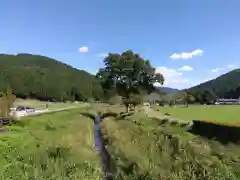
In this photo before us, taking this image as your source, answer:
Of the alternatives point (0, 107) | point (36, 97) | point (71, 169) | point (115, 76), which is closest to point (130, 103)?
point (115, 76)

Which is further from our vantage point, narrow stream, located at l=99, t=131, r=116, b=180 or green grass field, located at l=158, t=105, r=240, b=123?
green grass field, located at l=158, t=105, r=240, b=123

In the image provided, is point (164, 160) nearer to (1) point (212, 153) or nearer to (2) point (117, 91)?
(1) point (212, 153)

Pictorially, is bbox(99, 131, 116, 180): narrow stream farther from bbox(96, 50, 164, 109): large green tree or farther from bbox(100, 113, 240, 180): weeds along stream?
bbox(96, 50, 164, 109): large green tree

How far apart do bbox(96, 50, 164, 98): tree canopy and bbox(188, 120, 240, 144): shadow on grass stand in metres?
63.5

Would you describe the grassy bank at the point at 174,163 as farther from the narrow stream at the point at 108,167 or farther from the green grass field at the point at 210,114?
the green grass field at the point at 210,114

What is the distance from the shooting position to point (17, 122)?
4781cm

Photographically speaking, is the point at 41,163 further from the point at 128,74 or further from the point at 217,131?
the point at 128,74

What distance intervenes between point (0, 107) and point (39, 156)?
35581 mm

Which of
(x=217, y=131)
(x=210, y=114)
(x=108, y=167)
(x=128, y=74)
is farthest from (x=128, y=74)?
(x=108, y=167)

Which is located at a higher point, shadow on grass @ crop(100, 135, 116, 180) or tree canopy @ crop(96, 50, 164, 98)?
tree canopy @ crop(96, 50, 164, 98)

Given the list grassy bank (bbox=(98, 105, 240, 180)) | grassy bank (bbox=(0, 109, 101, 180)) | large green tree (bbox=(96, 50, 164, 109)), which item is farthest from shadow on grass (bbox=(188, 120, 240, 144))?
large green tree (bbox=(96, 50, 164, 109))

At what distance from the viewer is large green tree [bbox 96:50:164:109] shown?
10800 cm

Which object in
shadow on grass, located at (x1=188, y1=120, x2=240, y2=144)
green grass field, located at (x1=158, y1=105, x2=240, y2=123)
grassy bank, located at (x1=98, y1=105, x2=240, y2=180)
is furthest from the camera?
green grass field, located at (x1=158, y1=105, x2=240, y2=123)

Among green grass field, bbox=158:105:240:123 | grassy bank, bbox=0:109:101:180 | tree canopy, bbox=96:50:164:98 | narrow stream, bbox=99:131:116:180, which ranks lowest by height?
narrow stream, bbox=99:131:116:180
